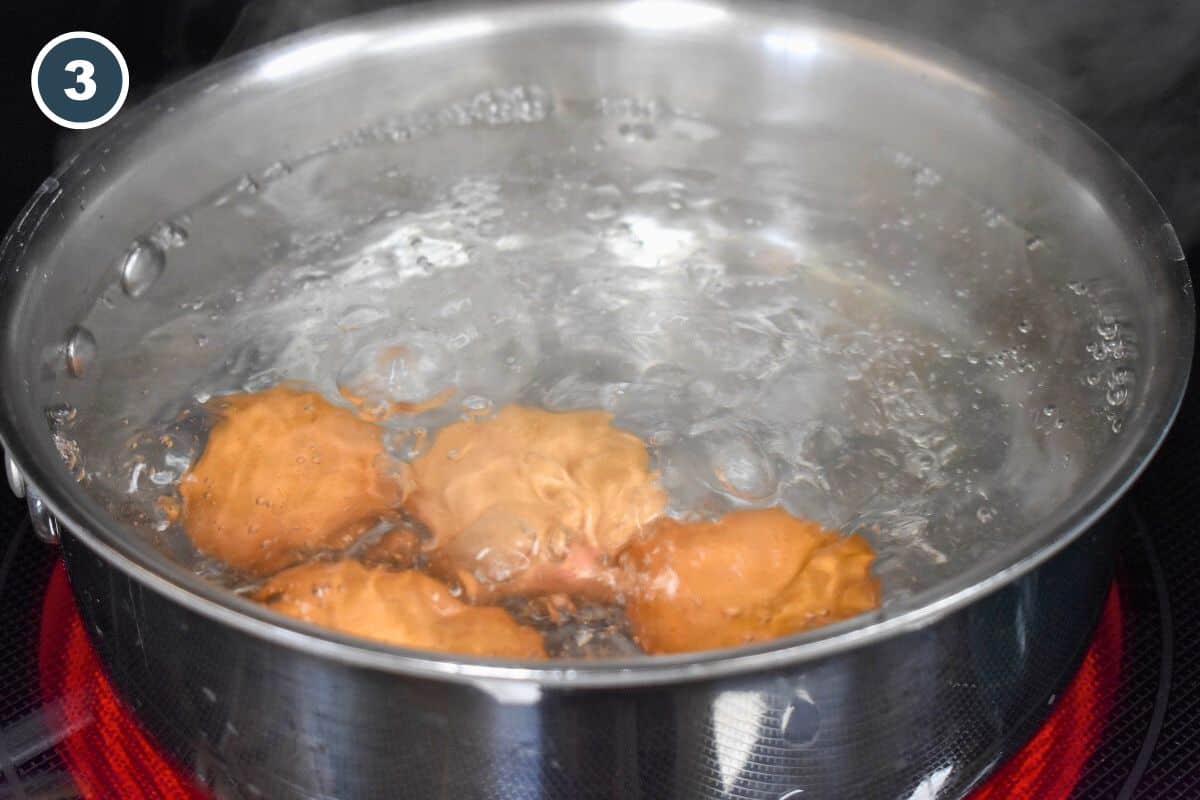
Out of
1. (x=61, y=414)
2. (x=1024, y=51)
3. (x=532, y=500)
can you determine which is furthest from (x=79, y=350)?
(x=1024, y=51)

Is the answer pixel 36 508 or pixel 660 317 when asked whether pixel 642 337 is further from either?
pixel 36 508

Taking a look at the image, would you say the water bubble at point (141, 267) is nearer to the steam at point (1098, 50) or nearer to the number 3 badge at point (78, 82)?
the number 3 badge at point (78, 82)

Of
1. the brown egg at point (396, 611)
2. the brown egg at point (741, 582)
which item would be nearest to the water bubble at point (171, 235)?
the brown egg at point (396, 611)

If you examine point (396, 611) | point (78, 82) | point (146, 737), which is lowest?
point (146, 737)

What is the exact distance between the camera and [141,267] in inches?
48.1

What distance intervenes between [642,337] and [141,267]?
1.62 ft

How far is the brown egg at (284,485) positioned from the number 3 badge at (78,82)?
473 millimetres

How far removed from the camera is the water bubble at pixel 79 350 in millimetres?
1098

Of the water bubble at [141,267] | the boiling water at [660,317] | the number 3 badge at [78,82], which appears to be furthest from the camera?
the number 3 badge at [78,82]

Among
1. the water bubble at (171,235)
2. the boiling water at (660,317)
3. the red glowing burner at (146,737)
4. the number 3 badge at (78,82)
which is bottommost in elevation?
the red glowing burner at (146,737)

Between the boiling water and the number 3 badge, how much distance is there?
0.17 metres

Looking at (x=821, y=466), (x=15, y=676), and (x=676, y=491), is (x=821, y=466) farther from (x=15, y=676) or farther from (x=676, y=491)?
(x=15, y=676)

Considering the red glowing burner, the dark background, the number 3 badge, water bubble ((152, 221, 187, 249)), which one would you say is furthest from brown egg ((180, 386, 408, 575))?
the dark background

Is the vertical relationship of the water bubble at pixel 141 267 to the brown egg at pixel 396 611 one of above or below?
above
